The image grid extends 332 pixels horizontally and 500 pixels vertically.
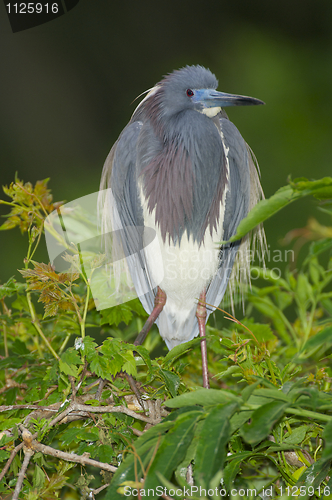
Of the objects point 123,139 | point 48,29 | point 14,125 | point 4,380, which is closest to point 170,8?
point 48,29

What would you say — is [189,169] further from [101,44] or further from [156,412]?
[101,44]

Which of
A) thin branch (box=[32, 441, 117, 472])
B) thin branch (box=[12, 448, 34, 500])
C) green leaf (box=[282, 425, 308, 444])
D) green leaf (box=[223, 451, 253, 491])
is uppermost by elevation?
thin branch (box=[12, 448, 34, 500])

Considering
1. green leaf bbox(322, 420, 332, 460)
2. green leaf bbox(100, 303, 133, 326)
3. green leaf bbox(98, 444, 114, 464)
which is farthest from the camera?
green leaf bbox(100, 303, 133, 326)

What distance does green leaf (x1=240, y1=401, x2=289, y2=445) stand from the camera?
1.32ft

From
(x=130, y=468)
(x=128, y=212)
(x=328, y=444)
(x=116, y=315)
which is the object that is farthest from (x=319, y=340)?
(x=128, y=212)

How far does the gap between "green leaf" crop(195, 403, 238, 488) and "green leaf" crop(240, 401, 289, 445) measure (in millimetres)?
20

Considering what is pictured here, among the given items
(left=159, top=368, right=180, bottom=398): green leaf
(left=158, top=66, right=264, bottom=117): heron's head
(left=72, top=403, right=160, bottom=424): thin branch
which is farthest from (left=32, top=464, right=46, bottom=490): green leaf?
(left=158, top=66, right=264, bottom=117): heron's head

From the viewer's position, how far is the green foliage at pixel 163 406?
1.41 feet

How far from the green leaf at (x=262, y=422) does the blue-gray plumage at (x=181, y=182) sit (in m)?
0.78

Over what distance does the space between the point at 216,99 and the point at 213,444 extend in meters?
0.94

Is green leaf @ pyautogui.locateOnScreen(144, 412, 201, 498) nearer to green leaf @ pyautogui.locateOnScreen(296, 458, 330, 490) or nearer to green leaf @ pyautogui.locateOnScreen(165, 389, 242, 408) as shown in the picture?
green leaf @ pyautogui.locateOnScreen(165, 389, 242, 408)

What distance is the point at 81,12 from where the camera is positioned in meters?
3.10

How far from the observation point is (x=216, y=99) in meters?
1.12

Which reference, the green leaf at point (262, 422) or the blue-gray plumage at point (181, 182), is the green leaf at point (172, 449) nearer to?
the green leaf at point (262, 422)
